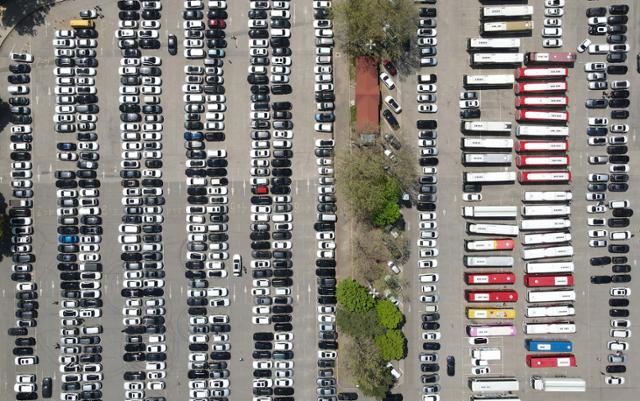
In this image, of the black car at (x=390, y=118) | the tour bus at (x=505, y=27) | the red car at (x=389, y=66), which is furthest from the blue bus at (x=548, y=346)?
the tour bus at (x=505, y=27)

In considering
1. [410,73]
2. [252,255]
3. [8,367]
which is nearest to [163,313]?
[252,255]

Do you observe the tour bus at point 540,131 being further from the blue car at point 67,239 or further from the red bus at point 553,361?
the blue car at point 67,239

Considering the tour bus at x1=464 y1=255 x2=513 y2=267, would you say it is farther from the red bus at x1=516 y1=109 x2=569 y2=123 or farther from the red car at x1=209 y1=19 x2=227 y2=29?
the red car at x1=209 y1=19 x2=227 y2=29

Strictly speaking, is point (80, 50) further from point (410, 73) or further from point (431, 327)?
point (431, 327)

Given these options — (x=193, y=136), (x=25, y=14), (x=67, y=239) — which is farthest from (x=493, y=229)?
(x=25, y=14)

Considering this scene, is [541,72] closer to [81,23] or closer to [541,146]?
[541,146]

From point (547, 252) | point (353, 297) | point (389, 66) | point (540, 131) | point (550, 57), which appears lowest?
point (353, 297)

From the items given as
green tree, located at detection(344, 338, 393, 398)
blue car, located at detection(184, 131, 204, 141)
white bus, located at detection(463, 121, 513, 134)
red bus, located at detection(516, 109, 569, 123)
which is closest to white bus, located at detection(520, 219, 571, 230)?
white bus, located at detection(463, 121, 513, 134)
